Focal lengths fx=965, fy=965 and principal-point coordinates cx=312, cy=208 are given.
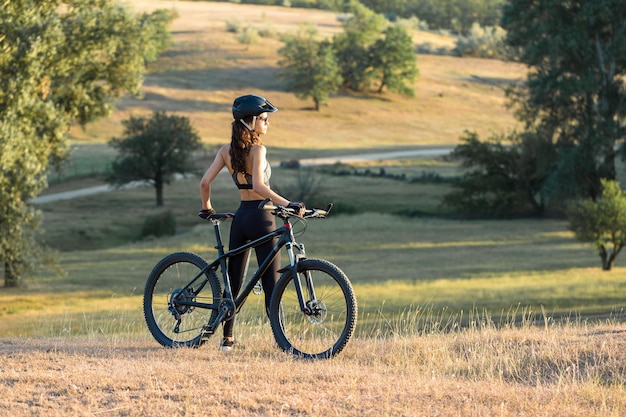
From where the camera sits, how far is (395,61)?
4705 inches

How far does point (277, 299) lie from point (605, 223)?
2725cm

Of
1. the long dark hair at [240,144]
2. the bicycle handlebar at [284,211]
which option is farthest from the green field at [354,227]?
the long dark hair at [240,144]

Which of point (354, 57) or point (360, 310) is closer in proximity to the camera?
point (360, 310)

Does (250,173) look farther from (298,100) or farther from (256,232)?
(298,100)

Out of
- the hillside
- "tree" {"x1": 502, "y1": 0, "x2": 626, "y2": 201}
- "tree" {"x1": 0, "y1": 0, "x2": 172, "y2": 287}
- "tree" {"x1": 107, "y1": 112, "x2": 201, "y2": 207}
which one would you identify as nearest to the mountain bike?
"tree" {"x1": 0, "y1": 0, "x2": 172, "y2": 287}

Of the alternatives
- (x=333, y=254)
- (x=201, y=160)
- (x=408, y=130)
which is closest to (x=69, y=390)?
(x=333, y=254)

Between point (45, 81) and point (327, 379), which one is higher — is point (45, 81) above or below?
above

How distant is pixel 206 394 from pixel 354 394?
3.52 feet

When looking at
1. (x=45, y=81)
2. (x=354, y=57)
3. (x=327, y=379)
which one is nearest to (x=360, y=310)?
(x=45, y=81)

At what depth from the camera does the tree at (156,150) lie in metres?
58.7

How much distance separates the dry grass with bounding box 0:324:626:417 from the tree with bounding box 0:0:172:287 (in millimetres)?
17988

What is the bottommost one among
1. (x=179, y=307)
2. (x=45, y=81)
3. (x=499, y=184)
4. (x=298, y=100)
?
(x=499, y=184)

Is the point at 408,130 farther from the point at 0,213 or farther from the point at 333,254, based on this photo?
the point at 0,213

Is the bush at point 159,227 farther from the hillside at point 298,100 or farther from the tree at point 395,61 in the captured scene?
the tree at point 395,61
